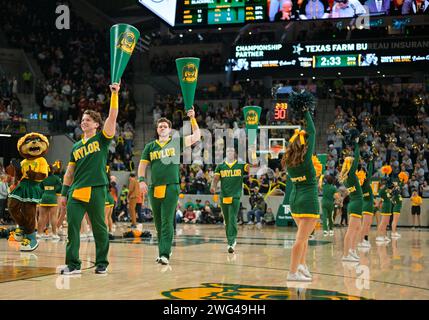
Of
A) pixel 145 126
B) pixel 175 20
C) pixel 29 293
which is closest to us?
pixel 29 293

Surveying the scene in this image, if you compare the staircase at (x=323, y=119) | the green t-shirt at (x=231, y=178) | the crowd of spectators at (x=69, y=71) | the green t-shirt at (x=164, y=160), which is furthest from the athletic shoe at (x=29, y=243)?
the staircase at (x=323, y=119)

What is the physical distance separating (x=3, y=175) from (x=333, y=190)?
31.6 feet

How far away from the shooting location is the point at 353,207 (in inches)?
439

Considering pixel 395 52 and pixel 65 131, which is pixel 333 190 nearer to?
pixel 395 52

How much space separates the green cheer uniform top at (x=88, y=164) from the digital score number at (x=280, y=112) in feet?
46.6

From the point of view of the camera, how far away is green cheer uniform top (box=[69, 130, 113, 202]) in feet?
26.5

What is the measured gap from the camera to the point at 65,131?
26.7 metres

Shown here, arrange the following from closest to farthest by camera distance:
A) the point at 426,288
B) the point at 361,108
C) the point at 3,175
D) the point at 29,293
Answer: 1. the point at 29,293
2. the point at 426,288
3. the point at 3,175
4. the point at 361,108

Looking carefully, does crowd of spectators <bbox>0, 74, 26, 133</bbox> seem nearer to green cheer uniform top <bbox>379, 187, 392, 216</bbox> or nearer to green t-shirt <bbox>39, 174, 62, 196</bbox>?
green t-shirt <bbox>39, 174, 62, 196</bbox>

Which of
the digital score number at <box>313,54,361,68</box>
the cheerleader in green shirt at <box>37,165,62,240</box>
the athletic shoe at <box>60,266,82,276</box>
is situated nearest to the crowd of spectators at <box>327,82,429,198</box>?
the digital score number at <box>313,54,361,68</box>

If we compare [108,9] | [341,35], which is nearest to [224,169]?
[341,35]

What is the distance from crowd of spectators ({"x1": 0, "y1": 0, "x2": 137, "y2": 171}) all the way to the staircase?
8.02 m

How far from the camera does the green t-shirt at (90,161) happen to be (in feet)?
26.6

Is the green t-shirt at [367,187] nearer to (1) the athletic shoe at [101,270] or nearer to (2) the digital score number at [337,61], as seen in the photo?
(1) the athletic shoe at [101,270]
